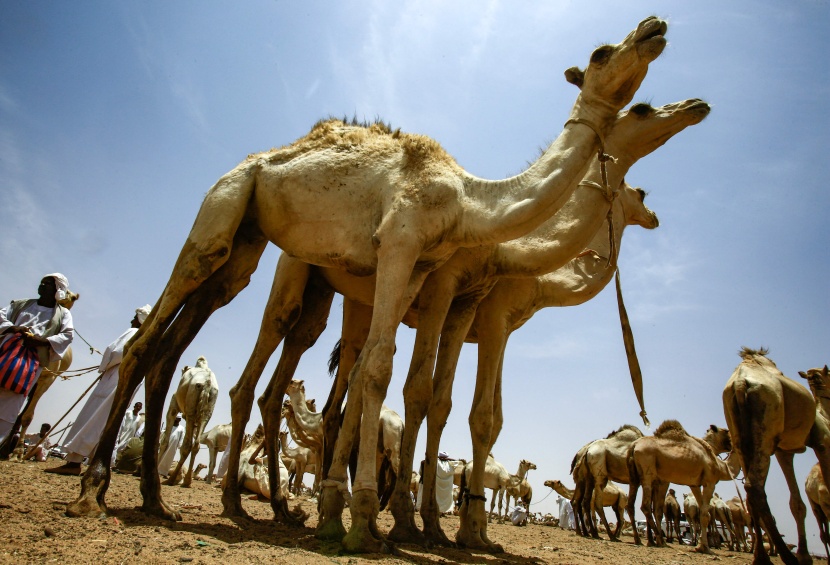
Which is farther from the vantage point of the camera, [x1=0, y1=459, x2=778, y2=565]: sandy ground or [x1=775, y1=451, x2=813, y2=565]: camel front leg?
[x1=775, y1=451, x2=813, y2=565]: camel front leg

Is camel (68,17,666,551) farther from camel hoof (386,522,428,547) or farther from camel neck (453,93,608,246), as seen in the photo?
camel hoof (386,522,428,547)

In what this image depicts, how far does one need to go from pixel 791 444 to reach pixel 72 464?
38.8 ft

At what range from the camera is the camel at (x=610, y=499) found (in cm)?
1707

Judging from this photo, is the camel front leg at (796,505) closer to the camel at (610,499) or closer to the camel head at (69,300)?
the camel at (610,499)

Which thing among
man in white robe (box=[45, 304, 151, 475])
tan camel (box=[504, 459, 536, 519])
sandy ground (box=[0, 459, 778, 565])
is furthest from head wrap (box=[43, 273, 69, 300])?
tan camel (box=[504, 459, 536, 519])

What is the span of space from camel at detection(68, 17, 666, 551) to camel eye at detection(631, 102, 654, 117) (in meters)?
1.08

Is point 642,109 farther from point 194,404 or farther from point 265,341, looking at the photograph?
point 194,404

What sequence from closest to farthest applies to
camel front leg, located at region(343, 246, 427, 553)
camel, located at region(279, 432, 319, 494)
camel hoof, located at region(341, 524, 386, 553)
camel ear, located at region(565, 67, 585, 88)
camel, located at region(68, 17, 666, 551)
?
1. camel hoof, located at region(341, 524, 386, 553)
2. camel front leg, located at region(343, 246, 427, 553)
3. camel, located at region(68, 17, 666, 551)
4. camel ear, located at region(565, 67, 585, 88)
5. camel, located at region(279, 432, 319, 494)

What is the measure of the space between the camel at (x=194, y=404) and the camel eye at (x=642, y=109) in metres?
11.1

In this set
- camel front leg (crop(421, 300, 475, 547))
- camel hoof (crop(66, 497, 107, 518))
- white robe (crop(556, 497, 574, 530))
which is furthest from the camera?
white robe (crop(556, 497, 574, 530))

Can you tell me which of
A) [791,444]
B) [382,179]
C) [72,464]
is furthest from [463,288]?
[72,464]

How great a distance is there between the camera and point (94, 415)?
1043 cm

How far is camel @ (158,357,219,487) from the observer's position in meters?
12.8

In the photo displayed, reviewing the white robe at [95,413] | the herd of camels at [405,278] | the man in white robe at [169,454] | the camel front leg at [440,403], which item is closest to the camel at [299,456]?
the man in white robe at [169,454]
